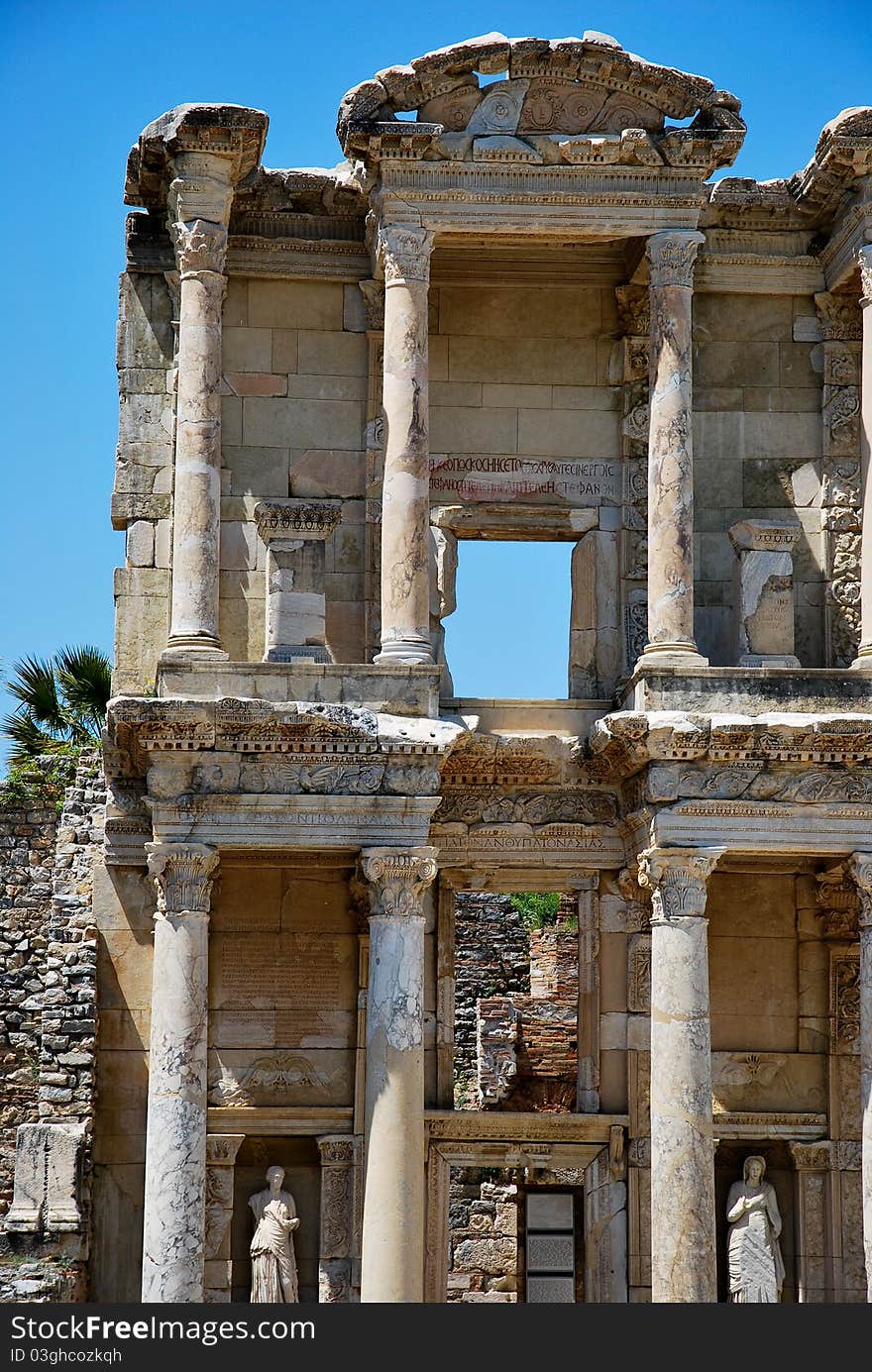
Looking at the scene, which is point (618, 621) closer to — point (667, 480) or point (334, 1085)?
point (667, 480)

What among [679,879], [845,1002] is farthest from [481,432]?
[845,1002]

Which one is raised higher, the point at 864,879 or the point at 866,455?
the point at 866,455

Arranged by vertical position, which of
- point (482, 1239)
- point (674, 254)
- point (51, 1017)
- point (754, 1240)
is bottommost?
point (754, 1240)

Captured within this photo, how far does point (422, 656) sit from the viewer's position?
20.3 m

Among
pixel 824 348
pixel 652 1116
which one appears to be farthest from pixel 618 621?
pixel 652 1116

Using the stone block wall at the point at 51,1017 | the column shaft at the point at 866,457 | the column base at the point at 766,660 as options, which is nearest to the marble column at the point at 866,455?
the column shaft at the point at 866,457

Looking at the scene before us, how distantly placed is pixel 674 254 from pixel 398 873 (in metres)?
5.84

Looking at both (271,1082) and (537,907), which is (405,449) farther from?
(537,907)

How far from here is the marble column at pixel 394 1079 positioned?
19.3 metres

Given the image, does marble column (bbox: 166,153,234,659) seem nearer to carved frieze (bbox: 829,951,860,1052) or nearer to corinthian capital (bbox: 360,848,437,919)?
corinthian capital (bbox: 360,848,437,919)

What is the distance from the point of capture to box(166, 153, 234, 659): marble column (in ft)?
66.9

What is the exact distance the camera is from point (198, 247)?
20.8m

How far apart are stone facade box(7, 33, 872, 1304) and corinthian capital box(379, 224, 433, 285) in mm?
50

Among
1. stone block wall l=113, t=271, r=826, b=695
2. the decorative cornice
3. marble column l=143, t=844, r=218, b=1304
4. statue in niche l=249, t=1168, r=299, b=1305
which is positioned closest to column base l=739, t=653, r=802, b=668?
stone block wall l=113, t=271, r=826, b=695
